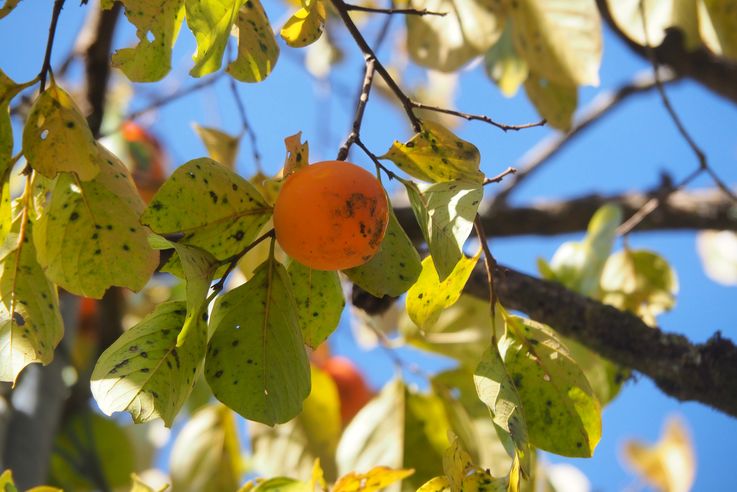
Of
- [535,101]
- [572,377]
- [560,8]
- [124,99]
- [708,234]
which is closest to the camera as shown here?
[572,377]

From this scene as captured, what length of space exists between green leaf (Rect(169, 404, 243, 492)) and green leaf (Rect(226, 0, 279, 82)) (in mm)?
709

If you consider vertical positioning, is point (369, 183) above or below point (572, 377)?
above

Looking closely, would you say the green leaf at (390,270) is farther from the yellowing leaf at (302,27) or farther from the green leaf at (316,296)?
the yellowing leaf at (302,27)

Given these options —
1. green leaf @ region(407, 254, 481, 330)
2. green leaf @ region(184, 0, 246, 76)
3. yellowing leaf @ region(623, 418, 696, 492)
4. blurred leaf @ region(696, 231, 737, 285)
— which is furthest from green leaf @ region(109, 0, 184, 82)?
yellowing leaf @ region(623, 418, 696, 492)

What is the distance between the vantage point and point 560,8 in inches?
47.1

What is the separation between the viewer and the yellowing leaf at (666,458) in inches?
82.5

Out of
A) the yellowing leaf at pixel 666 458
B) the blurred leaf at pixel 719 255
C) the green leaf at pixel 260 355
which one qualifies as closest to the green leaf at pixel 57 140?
the green leaf at pixel 260 355

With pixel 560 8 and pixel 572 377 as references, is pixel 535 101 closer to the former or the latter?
pixel 560 8

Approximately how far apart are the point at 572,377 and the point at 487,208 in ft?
3.60

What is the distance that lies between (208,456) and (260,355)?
716mm

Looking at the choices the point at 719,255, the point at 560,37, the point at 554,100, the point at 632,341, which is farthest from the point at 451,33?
the point at 719,255

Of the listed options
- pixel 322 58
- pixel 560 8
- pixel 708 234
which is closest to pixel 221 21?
pixel 560 8

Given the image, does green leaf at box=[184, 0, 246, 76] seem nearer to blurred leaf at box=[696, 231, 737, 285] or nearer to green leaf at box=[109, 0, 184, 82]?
green leaf at box=[109, 0, 184, 82]

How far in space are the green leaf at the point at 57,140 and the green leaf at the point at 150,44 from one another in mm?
53
